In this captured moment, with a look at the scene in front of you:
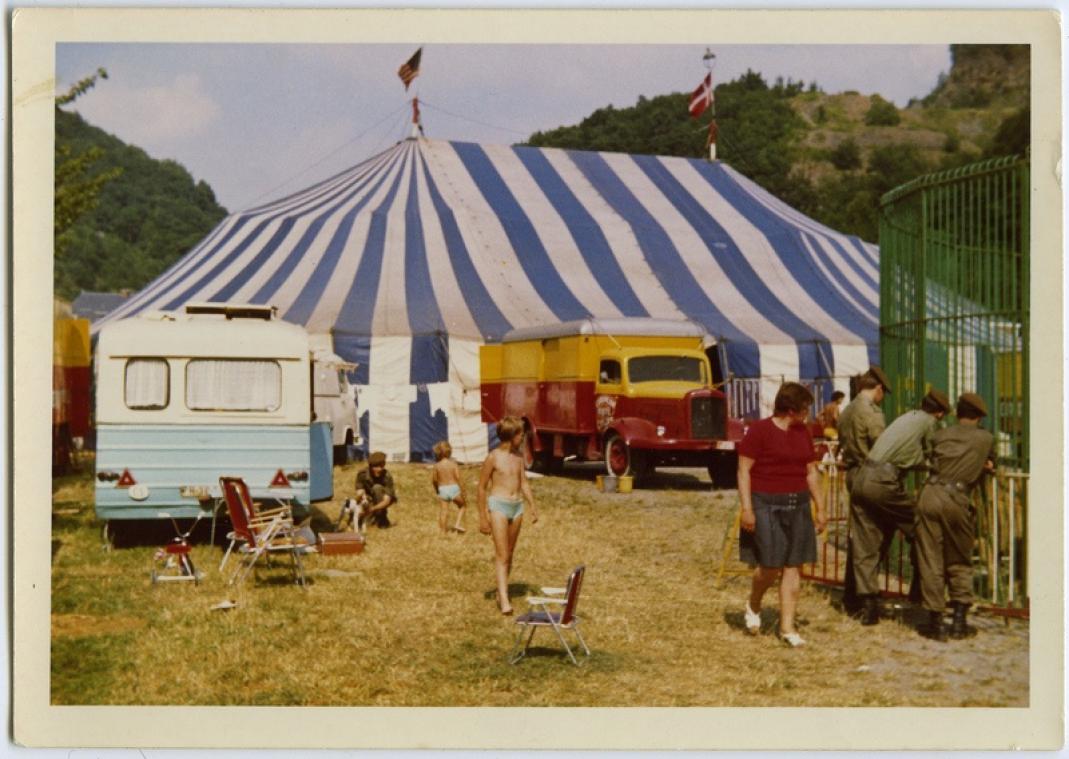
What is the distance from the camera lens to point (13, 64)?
25.5 ft

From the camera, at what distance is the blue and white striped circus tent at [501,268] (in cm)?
1493

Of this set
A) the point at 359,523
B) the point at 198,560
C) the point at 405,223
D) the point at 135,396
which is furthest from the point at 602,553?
the point at 405,223

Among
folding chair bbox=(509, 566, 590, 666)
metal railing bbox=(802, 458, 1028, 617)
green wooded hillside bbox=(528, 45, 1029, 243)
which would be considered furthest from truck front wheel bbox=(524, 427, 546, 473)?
folding chair bbox=(509, 566, 590, 666)

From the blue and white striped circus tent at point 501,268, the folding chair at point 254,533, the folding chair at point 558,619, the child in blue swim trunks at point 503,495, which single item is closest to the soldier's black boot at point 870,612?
the folding chair at point 558,619

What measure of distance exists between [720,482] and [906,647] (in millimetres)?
5893

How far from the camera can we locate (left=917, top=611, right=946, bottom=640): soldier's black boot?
738cm

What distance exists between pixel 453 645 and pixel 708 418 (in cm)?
660

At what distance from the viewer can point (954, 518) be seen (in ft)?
24.0

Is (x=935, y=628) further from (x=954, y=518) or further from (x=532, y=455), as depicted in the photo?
(x=532, y=455)

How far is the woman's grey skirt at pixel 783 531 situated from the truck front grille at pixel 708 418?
6223 mm

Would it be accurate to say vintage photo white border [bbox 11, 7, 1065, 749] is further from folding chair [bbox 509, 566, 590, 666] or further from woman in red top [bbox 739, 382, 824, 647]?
woman in red top [bbox 739, 382, 824, 647]

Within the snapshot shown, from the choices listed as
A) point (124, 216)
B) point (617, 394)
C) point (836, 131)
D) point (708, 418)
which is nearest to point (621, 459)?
point (617, 394)

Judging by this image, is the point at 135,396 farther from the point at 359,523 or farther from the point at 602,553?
the point at 602,553

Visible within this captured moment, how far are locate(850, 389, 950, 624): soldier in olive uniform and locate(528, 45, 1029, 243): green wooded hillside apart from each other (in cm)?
176
